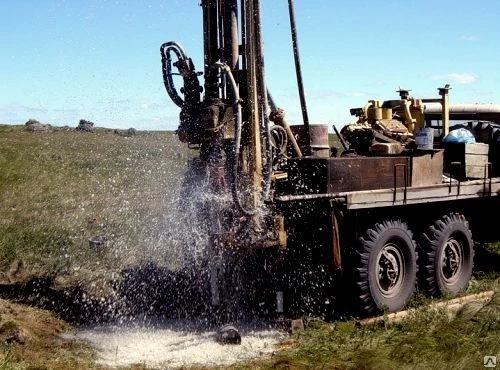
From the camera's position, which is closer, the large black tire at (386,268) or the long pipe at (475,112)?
the large black tire at (386,268)

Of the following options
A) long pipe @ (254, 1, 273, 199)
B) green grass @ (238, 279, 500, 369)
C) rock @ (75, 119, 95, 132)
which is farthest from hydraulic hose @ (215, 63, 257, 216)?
rock @ (75, 119, 95, 132)

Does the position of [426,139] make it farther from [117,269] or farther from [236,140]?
[117,269]

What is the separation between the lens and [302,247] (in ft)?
26.2

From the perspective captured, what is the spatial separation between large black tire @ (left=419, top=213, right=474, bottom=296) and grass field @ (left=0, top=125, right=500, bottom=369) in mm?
320

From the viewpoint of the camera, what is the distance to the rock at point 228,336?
7113 mm

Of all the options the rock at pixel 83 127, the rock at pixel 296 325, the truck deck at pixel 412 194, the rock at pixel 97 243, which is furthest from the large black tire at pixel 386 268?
the rock at pixel 83 127

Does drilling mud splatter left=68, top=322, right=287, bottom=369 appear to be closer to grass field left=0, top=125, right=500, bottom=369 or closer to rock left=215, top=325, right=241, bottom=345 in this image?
rock left=215, top=325, right=241, bottom=345

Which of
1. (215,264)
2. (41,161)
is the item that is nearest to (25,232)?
(215,264)

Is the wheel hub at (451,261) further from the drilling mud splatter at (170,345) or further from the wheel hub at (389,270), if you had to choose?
the drilling mud splatter at (170,345)

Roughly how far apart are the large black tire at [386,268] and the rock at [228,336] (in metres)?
1.52

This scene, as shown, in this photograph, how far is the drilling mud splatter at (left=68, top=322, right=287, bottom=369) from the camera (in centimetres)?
655

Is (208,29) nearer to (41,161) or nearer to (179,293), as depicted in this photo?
(179,293)

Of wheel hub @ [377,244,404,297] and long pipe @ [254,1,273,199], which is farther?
wheel hub @ [377,244,404,297]

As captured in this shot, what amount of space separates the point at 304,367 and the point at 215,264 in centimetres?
206
